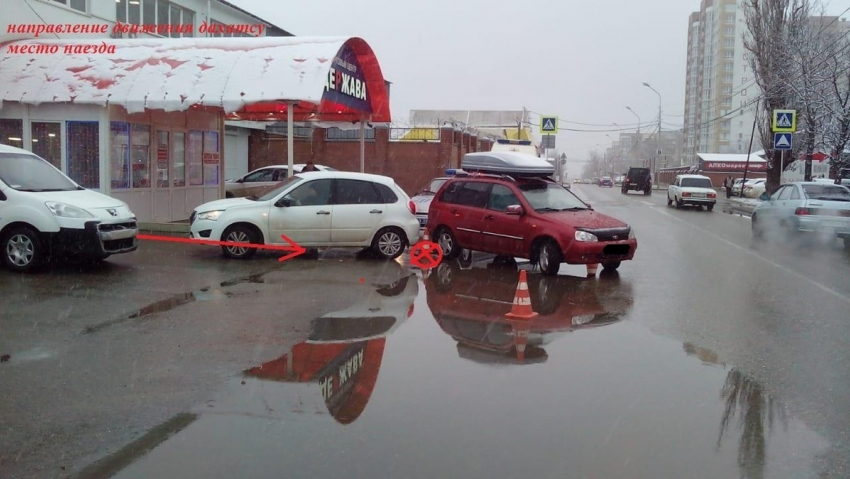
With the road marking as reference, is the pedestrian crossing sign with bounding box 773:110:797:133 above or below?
above

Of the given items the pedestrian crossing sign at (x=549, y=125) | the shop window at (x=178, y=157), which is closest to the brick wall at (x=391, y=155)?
the pedestrian crossing sign at (x=549, y=125)

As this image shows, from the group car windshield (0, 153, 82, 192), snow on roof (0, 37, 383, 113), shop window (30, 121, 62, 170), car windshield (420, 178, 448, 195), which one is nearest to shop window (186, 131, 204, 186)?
snow on roof (0, 37, 383, 113)

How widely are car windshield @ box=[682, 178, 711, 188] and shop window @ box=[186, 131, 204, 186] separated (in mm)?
23795

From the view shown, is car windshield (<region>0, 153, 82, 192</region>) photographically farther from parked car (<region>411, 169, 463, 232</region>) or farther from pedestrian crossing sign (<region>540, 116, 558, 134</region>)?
pedestrian crossing sign (<region>540, 116, 558, 134</region>)

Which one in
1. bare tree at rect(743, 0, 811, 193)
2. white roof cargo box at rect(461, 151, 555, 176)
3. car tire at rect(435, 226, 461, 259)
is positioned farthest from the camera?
bare tree at rect(743, 0, 811, 193)

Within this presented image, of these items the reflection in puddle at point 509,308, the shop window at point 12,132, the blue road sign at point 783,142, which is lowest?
the reflection in puddle at point 509,308

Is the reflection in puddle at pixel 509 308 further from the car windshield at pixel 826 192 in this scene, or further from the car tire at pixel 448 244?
the car windshield at pixel 826 192

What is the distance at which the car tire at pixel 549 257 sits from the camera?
490 inches

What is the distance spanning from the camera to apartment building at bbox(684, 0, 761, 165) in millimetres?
118812

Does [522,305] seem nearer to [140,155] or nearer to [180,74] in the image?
[180,74]

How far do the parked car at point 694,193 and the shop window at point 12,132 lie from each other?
27.7m

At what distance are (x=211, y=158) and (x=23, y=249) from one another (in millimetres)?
9955

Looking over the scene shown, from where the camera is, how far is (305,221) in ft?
45.4

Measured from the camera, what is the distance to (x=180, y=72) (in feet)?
54.8
